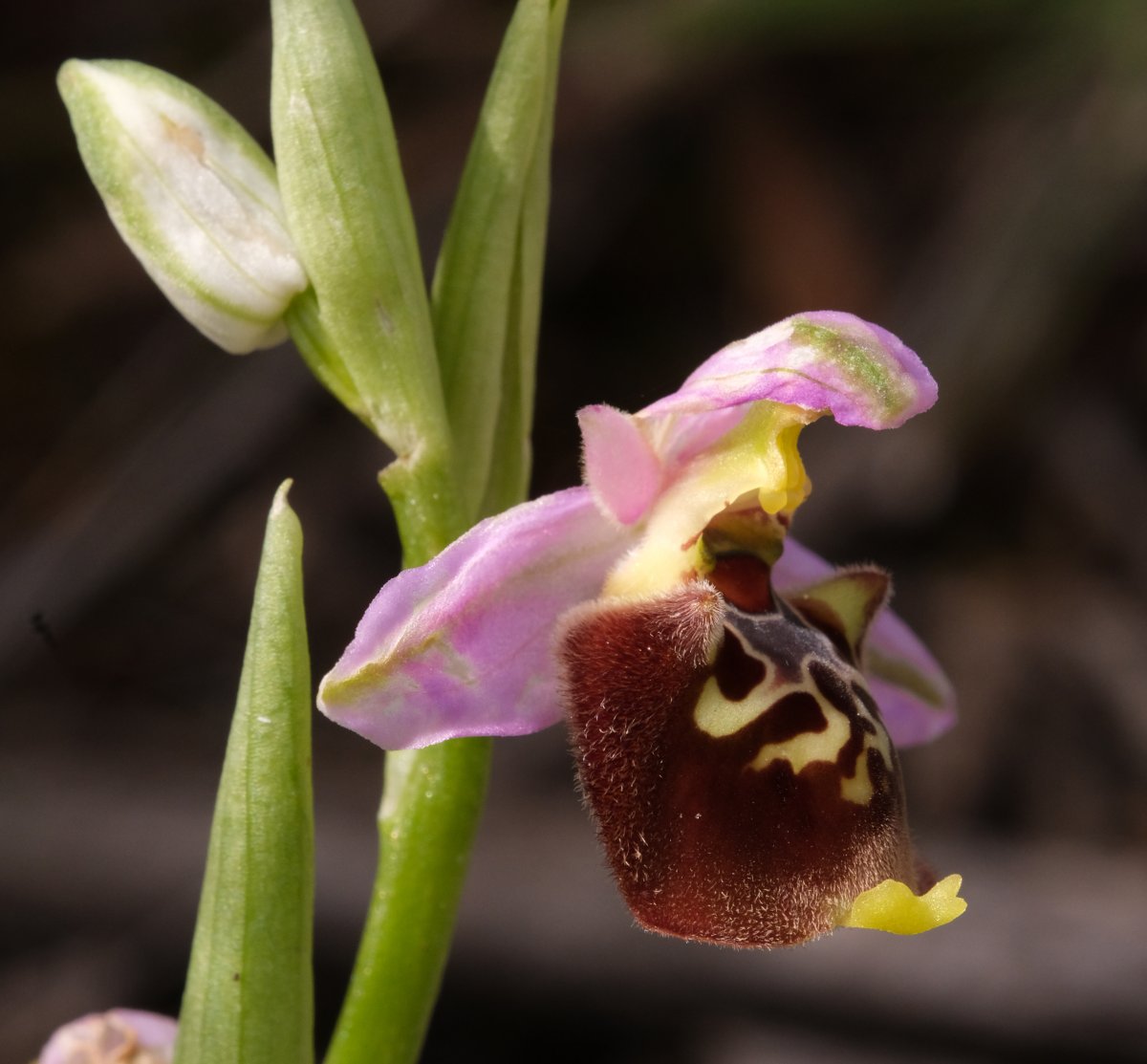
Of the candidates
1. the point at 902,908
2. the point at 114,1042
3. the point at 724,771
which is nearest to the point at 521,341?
the point at 724,771

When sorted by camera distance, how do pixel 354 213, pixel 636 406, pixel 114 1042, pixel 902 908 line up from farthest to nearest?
1. pixel 636 406
2. pixel 114 1042
3. pixel 354 213
4. pixel 902 908

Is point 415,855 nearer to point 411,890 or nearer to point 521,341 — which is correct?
point 411,890

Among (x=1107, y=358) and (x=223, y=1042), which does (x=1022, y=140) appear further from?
(x=223, y=1042)

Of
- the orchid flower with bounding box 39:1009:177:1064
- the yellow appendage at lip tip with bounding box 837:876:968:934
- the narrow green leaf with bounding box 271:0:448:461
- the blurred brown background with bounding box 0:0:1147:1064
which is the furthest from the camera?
the blurred brown background with bounding box 0:0:1147:1064

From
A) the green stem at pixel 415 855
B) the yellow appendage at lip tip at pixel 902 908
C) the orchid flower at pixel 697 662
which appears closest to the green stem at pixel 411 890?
the green stem at pixel 415 855

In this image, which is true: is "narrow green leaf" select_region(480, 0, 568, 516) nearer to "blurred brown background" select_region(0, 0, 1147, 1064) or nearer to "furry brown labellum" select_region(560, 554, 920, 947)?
"furry brown labellum" select_region(560, 554, 920, 947)

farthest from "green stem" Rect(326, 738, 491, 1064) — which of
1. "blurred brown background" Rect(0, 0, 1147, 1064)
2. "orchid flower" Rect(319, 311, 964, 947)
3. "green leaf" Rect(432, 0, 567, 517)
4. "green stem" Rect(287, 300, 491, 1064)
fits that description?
"blurred brown background" Rect(0, 0, 1147, 1064)

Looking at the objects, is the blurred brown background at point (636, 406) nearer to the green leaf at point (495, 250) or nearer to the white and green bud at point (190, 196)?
the green leaf at point (495, 250)
